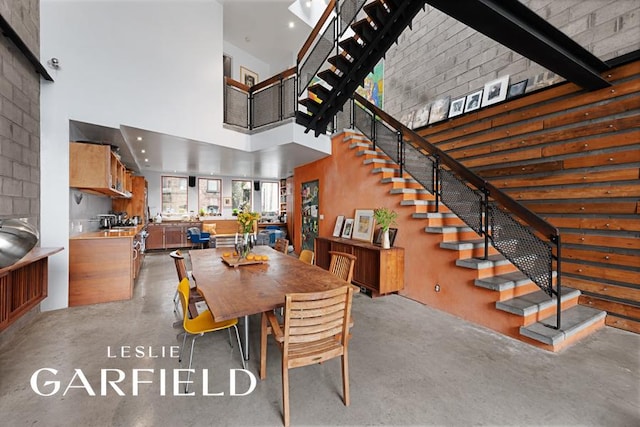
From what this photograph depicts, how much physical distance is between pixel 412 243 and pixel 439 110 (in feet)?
10.0

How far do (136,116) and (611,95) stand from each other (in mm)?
6509

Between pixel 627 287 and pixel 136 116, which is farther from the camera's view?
pixel 136 116

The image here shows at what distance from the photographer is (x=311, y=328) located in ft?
5.55

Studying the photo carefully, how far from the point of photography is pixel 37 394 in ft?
6.45

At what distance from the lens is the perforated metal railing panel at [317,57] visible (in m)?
4.20

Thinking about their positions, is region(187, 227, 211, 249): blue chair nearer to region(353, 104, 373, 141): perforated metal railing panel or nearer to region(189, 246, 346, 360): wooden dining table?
region(189, 246, 346, 360): wooden dining table

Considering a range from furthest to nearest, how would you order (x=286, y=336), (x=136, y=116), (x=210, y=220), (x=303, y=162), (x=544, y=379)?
1. (x=210, y=220)
2. (x=303, y=162)
3. (x=136, y=116)
4. (x=544, y=379)
5. (x=286, y=336)

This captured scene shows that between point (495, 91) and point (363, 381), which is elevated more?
point (495, 91)

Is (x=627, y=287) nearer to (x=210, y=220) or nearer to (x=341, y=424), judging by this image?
(x=341, y=424)

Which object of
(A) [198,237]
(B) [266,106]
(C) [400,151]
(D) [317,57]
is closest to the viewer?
(D) [317,57]

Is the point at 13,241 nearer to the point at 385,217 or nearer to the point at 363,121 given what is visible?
the point at 385,217

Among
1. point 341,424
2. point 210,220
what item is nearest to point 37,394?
point 341,424

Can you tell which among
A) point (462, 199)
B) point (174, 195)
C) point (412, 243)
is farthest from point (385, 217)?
point (174, 195)

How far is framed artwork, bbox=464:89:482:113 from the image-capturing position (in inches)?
185
